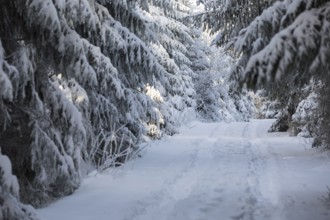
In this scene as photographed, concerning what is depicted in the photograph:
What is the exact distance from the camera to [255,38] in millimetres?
5027

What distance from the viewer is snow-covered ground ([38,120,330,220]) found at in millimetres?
6898

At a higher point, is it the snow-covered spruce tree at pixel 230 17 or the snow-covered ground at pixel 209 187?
the snow-covered spruce tree at pixel 230 17

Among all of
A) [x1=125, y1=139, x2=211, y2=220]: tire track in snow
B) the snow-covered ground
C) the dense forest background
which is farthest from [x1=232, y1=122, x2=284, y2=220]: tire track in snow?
the dense forest background

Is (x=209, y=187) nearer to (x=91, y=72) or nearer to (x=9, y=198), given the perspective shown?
(x=91, y=72)

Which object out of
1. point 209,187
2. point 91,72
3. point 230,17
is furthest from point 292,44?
point 230,17

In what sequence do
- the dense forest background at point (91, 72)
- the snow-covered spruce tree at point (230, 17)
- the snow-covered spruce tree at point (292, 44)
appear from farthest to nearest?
the snow-covered spruce tree at point (230, 17), the dense forest background at point (91, 72), the snow-covered spruce tree at point (292, 44)

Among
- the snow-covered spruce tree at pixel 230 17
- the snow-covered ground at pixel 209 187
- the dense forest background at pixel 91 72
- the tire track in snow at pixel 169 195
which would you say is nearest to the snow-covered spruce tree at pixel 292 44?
the dense forest background at pixel 91 72

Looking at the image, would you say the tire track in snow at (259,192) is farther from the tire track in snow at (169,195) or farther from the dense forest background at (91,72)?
the dense forest background at (91,72)

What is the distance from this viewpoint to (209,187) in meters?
8.70

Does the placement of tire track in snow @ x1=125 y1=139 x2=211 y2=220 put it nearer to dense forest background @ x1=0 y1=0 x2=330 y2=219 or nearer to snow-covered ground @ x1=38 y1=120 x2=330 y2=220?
snow-covered ground @ x1=38 y1=120 x2=330 y2=220

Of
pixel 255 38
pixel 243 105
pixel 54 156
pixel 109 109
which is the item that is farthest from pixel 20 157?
pixel 243 105

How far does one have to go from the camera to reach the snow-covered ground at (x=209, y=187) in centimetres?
690

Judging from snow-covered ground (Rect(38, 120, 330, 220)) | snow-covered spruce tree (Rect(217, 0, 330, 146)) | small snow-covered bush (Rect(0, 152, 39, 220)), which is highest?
snow-covered spruce tree (Rect(217, 0, 330, 146))

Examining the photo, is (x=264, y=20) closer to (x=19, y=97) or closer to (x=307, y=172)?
(x=19, y=97)
